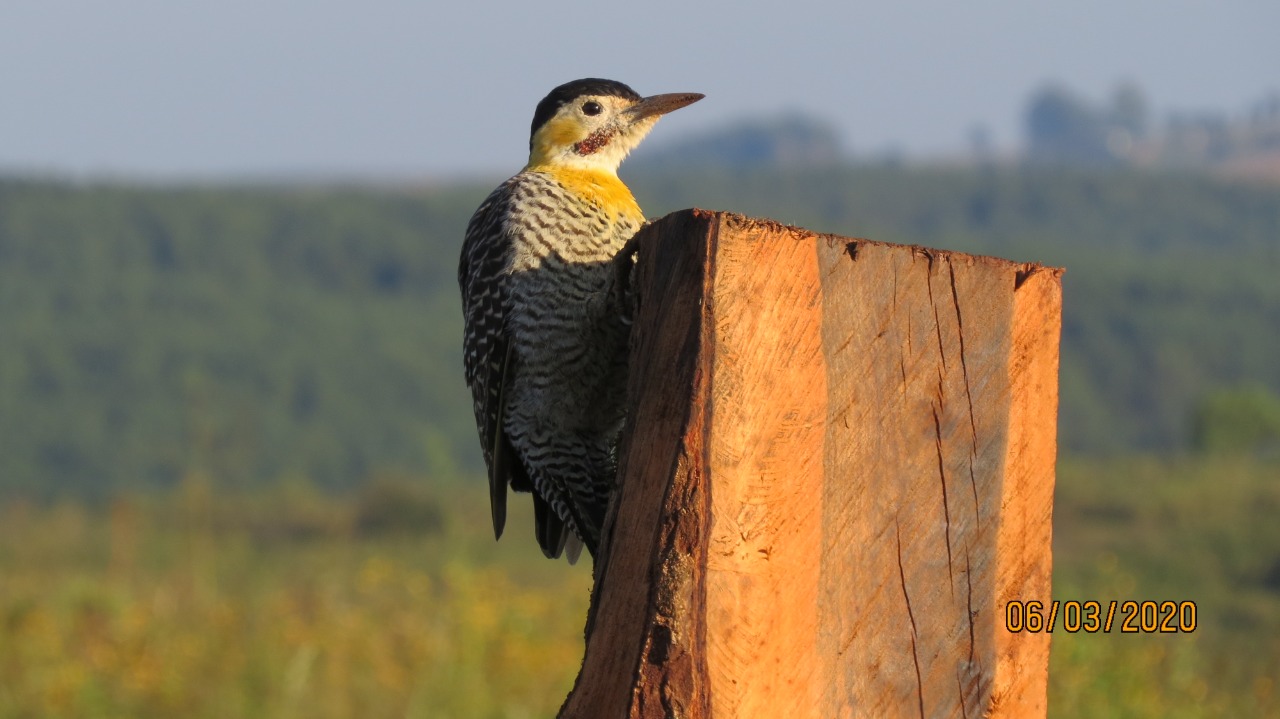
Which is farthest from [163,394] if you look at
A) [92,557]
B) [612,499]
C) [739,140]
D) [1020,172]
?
[739,140]

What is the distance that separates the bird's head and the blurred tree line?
2938cm

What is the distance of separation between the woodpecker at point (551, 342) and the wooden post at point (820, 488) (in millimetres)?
1448

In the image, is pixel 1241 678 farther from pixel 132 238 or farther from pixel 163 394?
pixel 132 238

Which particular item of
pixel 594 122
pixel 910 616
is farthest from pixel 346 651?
pixel 910 616

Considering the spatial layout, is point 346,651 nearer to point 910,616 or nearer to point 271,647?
point 271,647

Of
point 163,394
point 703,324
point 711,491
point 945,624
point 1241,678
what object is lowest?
point 163,394

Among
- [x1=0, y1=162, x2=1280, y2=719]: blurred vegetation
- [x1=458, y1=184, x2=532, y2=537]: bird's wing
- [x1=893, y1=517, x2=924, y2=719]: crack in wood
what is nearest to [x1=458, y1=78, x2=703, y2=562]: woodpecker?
[x1=458, y1=184, x2=532, y2=537]: bird's wing

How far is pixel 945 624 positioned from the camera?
110 inches

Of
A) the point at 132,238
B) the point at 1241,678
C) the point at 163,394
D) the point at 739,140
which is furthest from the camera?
the point at 739,140

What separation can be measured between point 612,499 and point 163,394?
53673 millimetres

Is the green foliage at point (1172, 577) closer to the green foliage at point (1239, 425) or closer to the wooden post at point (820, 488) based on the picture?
the wooden post at point (820, 488)

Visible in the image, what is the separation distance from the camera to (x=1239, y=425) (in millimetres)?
44250

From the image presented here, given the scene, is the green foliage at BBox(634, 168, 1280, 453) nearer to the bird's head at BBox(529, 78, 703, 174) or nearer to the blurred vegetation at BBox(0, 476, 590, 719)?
the blurred vegetation at BBox(0, 476, 590, 719)

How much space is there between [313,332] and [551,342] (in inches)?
2400
